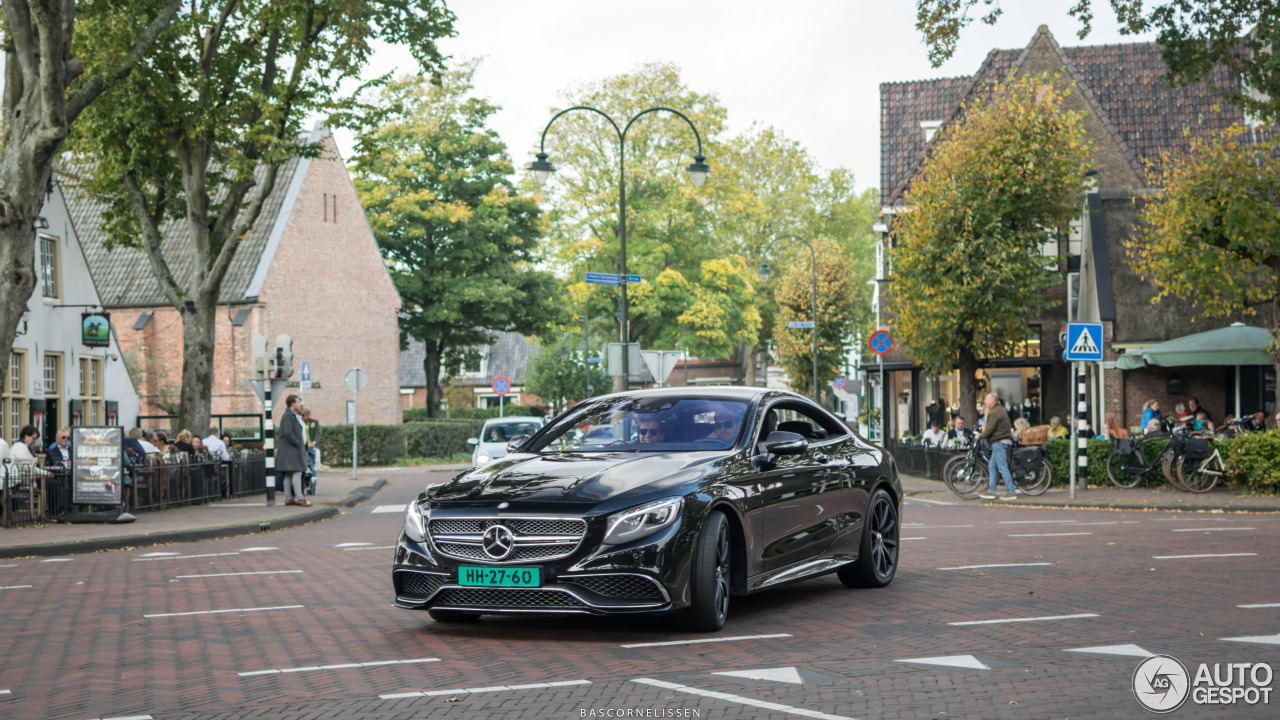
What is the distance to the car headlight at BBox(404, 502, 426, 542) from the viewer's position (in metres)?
7.94

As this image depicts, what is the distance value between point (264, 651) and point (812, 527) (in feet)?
12.4

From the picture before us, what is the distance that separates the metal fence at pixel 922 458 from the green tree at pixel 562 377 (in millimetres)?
25138

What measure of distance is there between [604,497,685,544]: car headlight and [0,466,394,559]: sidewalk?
1070 cm

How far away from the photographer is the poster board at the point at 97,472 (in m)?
18.9

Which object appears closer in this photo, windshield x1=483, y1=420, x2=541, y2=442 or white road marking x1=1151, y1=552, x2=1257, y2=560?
white road marking x1=1151, y1=552, x2=1257, y2=560

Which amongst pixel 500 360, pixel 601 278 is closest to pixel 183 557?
pixel 601 278

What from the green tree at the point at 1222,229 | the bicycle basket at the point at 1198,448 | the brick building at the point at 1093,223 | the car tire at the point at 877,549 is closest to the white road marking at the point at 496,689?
the car tire at the point at 877,549

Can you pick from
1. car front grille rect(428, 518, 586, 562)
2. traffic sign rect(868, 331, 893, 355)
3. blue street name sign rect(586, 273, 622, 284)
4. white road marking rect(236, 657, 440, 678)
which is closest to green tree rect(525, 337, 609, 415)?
traffic sign rect(868, 331, 893, 355)

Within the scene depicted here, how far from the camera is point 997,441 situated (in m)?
22.7

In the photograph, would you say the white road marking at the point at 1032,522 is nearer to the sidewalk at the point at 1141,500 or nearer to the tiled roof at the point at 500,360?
the sidewalk at the point at 1141,500

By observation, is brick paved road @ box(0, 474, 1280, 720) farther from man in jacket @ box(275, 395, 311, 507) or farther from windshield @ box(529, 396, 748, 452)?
man in jacket @ box(275, 395, 311, 507)

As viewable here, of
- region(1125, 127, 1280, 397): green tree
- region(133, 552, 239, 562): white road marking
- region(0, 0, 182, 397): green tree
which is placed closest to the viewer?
region(133, 552, 239, 562): white road marking

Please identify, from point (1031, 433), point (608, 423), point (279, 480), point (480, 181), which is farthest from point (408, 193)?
point (608, 423)

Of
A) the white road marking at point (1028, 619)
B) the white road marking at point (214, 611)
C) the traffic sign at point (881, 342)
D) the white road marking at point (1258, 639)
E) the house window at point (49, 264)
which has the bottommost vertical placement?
the white road marking at point (214, 611)
